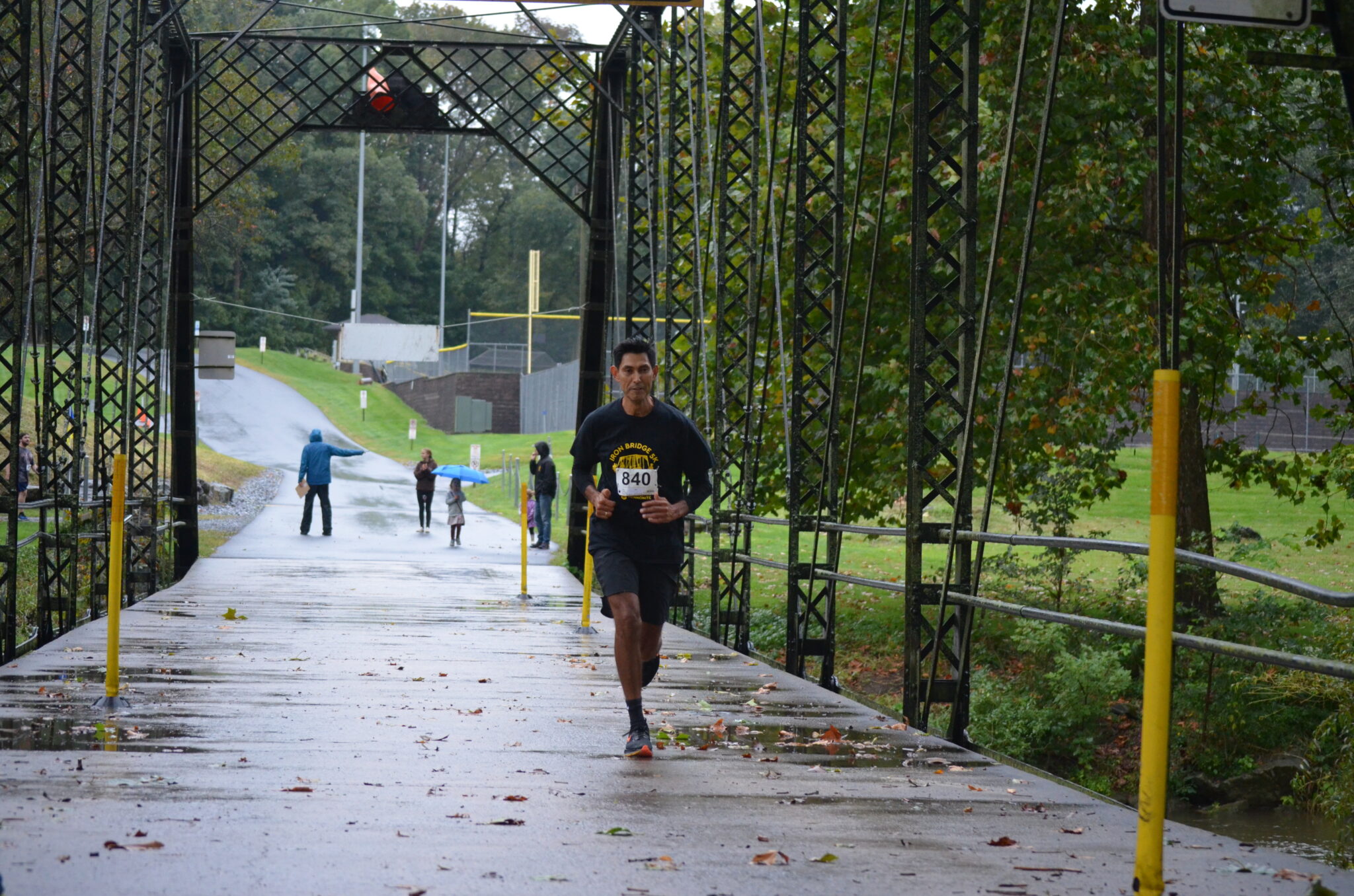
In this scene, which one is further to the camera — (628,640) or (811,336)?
(811,336)

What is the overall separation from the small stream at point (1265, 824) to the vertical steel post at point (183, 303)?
41.5 ft

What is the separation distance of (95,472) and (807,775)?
12577 millimetres

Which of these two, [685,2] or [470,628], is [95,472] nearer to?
[470,628]

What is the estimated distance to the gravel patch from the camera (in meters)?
31.8

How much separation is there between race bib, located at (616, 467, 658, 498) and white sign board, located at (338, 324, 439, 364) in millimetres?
64342

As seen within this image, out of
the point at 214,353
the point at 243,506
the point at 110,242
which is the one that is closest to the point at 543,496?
the point at 214,353

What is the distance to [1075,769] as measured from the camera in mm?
16719

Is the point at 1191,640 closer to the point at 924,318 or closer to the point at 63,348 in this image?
the point at 924,318

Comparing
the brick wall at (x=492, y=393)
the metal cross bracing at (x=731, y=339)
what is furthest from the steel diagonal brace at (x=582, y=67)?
the brick wall at (x=492, y=393)

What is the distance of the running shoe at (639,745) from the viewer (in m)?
7.03

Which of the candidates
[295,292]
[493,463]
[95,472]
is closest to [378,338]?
[295,292]

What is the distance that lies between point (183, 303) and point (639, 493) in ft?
49.9

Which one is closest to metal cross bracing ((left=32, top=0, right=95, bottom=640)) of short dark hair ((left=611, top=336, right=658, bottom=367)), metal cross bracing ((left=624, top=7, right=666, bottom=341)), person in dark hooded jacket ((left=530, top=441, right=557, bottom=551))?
short dark hair ((left=611, top=336, right=658, bottom=367))

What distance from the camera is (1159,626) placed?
3.81 m
